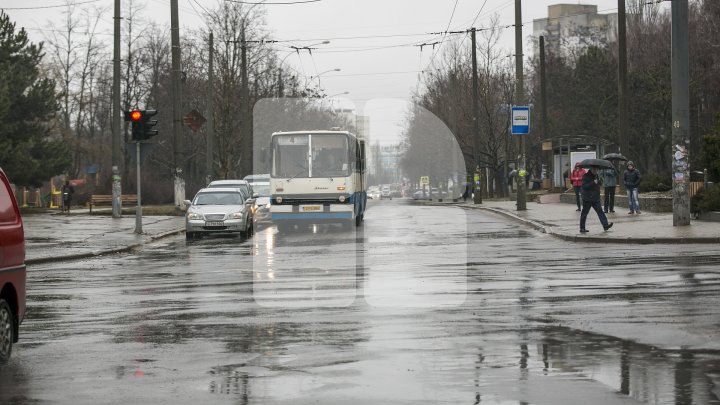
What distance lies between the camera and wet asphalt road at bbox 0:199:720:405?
866 cm

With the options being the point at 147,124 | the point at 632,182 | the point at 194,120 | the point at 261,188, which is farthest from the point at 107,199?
the point at 632,182

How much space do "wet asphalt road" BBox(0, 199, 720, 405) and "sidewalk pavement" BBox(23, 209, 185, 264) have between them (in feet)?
15.6

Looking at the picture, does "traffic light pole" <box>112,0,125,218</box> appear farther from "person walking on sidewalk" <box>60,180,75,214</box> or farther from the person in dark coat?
the person in dark coat

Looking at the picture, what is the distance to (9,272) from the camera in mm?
10664

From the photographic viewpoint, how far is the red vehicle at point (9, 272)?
10.5 m

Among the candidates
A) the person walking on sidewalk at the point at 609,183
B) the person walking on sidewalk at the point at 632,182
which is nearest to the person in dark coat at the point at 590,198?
the person walking on sidewalk at the point at 632,182

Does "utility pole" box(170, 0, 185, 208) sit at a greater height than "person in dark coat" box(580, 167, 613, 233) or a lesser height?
greater

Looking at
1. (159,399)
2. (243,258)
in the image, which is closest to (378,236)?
(243,258)

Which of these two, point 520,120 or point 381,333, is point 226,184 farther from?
point 381,333

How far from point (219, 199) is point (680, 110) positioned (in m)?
13.6

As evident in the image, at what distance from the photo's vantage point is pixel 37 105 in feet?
181

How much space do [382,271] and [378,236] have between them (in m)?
12.0

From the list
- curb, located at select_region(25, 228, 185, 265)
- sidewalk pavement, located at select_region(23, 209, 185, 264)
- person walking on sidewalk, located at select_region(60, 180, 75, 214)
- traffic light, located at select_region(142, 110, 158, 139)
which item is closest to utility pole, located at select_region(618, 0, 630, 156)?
sidewalk pavement, located at select_region(23, 209, 185, 264)

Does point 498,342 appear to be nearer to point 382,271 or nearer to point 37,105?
point 382,271
